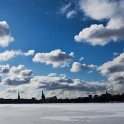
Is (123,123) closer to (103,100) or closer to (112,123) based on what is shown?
(112,123)

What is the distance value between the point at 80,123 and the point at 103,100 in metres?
153

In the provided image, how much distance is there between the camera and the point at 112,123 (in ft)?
82.0

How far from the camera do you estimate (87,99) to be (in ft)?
623

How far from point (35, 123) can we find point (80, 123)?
12.4 feet

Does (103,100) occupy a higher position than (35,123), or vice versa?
(103,100)

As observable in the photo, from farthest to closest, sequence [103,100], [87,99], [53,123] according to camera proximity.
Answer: [87,99], [103,100], [53,123]

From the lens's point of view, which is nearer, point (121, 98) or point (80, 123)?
point (80, 123)

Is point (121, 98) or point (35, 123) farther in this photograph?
point (121, 98)

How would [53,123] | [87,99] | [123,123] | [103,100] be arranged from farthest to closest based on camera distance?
[87,99]
[103,100]
[53,123]
[123,123]

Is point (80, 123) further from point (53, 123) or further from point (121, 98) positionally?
point (121, 98)

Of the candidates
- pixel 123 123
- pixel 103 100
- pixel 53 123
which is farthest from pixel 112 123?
pixel 103 100

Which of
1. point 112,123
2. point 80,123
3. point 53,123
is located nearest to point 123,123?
point 112,123

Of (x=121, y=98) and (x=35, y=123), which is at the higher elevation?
Result: (x=121, y=98)

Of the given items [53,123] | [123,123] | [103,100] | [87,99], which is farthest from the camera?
[87,99]
